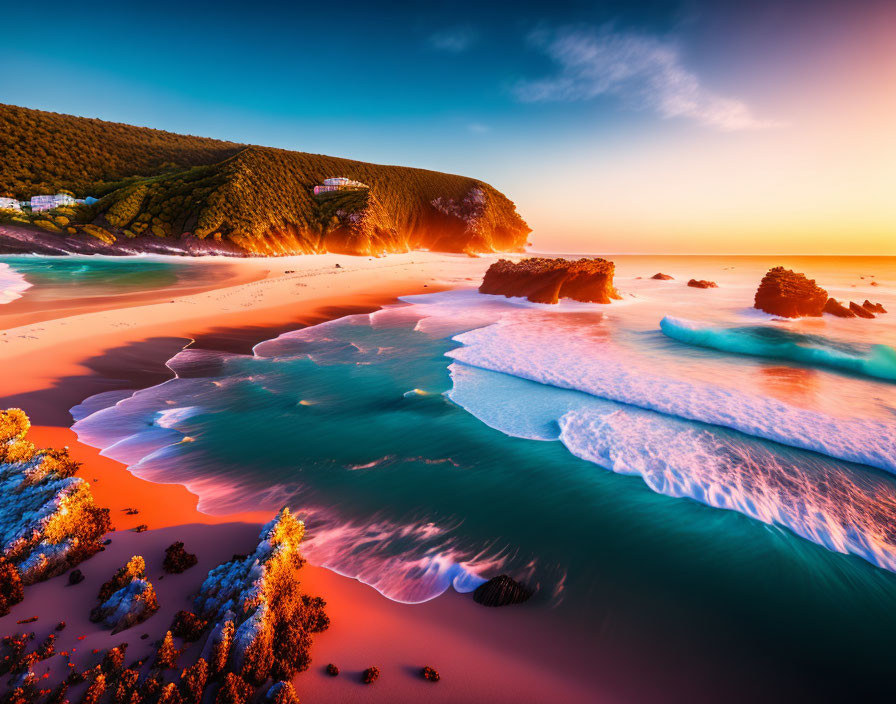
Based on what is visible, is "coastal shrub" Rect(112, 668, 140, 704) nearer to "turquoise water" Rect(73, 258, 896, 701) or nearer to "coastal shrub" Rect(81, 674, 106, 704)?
"coastal shrub" Rect(81, 674, 106, 704)

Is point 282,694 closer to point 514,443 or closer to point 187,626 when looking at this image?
point 187,626

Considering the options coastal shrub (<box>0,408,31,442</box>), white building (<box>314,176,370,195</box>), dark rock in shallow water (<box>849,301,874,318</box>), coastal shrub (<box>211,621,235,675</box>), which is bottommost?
coastal shrub (<box>211,621,235,675</box>)

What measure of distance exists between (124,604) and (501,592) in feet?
11.0

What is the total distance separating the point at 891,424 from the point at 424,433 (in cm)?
937

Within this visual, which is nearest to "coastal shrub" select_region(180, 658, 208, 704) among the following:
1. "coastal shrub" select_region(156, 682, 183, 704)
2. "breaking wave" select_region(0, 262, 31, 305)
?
"coastal shrub" select_region(156, 682, 183, 704)

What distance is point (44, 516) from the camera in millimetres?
3684

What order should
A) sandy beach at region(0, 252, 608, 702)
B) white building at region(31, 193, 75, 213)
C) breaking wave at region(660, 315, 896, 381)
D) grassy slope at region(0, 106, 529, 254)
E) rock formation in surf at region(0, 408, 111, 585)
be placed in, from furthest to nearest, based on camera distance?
grassy slope at region(0, 106, 529, 254) < white building at region(31, 193, 75, 213) < breaking wave at region(660, 315, 896, 381) < rock formation in surf at region(0, 408, 111, 585) < sandy beach at region(0, 252, 608, 702)

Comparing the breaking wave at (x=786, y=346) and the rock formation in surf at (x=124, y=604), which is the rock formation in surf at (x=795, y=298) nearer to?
the breaking wave at (x=786, y=346)

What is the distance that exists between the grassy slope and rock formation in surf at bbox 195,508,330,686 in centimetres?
4661

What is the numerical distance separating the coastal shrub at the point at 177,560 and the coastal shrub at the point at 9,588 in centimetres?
103

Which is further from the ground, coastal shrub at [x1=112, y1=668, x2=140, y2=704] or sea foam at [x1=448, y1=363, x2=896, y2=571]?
coastal shrub at [x1=112, y1=668, x2=140, y2=704]

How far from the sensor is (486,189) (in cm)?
9012

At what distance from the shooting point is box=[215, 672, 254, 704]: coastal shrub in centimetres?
238

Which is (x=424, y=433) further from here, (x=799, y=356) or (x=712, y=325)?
(x=712, y=325)
